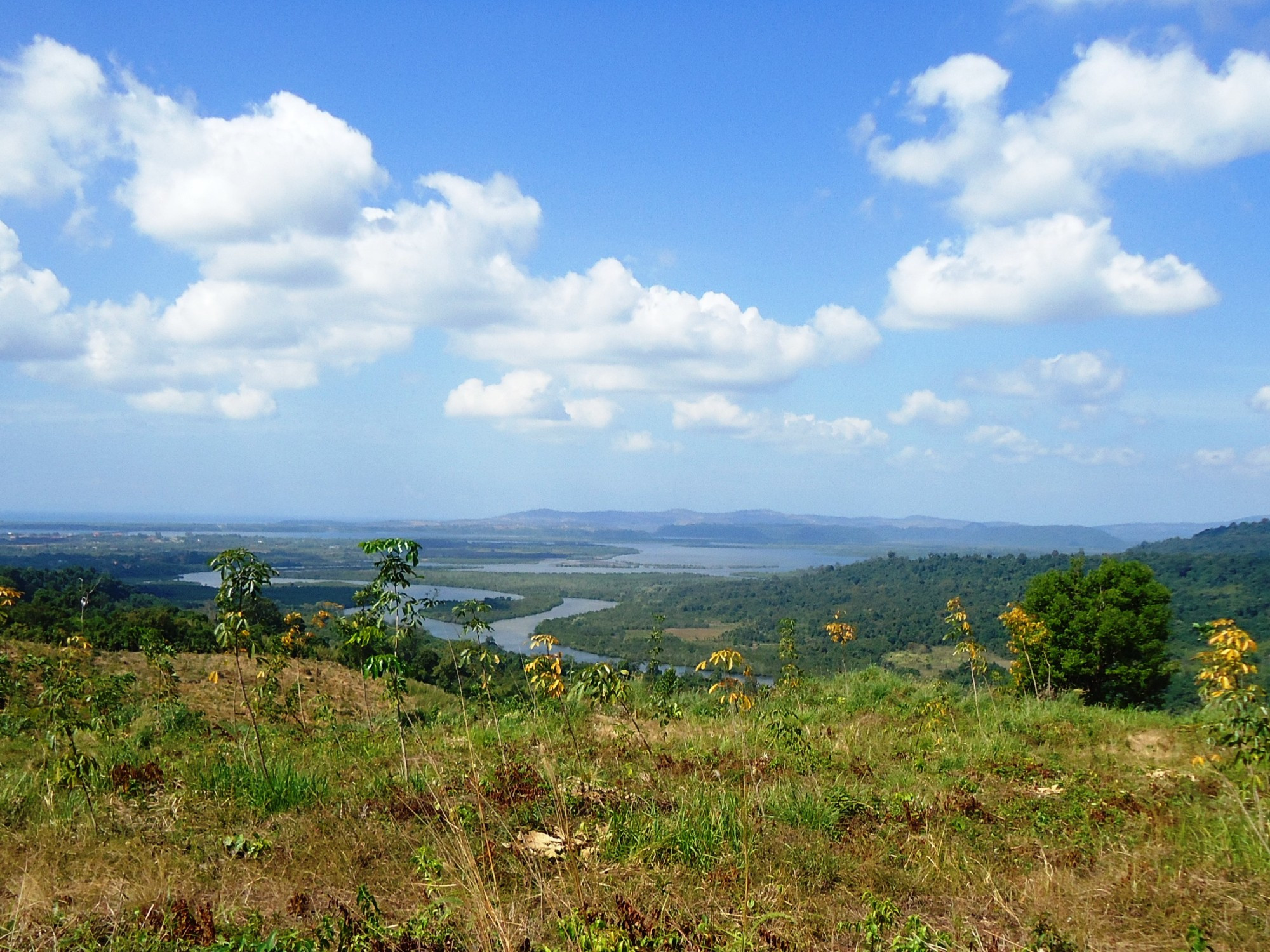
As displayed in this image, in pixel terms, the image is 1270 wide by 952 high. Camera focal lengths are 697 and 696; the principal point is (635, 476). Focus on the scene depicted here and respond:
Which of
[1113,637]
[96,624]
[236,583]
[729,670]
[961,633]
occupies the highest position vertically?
[236,583]

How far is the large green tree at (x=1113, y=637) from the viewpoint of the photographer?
22.0 meters

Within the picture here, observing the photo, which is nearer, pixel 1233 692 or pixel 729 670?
pixel 1233 692

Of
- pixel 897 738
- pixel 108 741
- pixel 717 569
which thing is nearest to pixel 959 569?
pixel 717 569

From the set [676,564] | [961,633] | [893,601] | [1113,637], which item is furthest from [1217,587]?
[676,564]

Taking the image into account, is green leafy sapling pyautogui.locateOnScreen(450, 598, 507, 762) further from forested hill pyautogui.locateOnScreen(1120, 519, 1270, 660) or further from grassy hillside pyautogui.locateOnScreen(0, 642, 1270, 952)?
forested hill pyautogui.locateOnScreen(1120, 519, 1270, 660)

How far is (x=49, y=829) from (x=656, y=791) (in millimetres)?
4031

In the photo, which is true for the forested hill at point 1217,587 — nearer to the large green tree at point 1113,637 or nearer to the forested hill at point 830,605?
the forested hill at point 830,605

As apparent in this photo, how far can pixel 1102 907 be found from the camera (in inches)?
142

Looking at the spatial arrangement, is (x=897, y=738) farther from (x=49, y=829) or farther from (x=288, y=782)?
(x=49, y=829)

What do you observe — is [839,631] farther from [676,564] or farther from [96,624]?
[676,564]

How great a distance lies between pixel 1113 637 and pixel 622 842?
23632 millimetres

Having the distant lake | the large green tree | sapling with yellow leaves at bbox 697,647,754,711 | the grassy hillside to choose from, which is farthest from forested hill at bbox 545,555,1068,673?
the distant lake

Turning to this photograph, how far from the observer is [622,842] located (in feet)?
14.2

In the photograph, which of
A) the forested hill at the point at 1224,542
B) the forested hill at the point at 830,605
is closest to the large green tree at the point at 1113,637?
the forested hill at the point at 830,605
